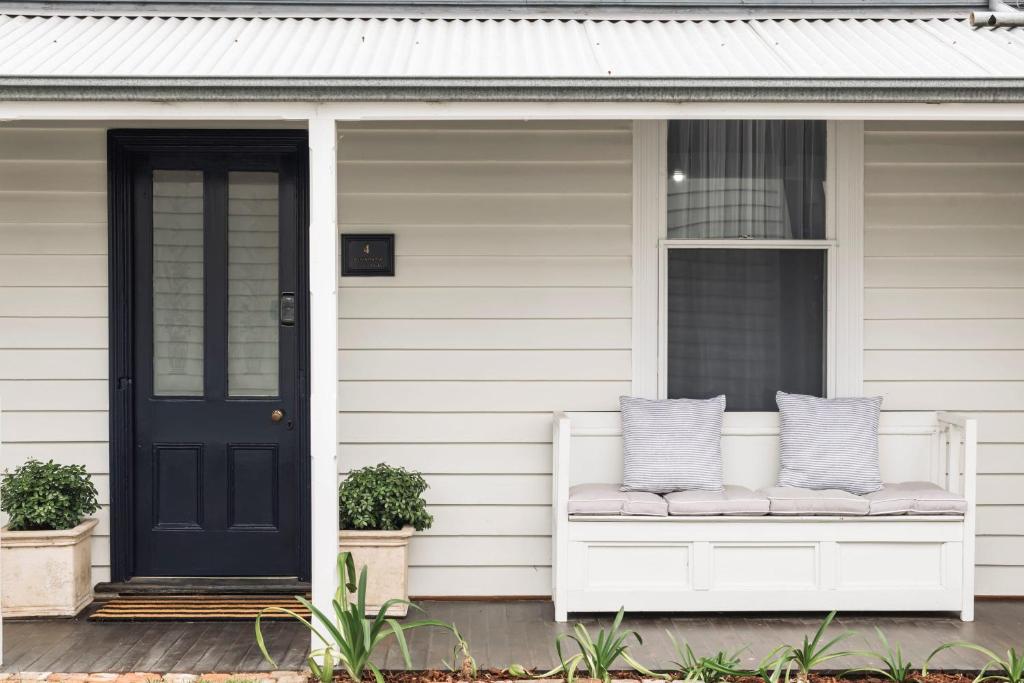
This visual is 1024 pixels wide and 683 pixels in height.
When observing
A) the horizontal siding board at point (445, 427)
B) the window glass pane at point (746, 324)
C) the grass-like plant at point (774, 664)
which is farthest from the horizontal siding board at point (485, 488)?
the grass-like plant at point (774, 664)

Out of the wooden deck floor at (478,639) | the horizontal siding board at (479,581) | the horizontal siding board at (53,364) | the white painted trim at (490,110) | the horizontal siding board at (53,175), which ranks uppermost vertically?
the white painted trim at (490,110)

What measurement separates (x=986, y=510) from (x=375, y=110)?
388 cm

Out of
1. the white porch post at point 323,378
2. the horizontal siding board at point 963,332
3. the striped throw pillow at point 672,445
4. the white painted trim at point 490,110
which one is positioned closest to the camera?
the white painted trim at point 490,110

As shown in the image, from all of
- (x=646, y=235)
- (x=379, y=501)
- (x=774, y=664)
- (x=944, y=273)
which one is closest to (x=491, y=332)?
(x=646, y=235)

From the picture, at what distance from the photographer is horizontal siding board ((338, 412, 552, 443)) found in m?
5.49

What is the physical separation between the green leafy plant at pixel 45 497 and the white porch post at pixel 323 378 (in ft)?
5.12

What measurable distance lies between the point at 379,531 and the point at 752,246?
249cm

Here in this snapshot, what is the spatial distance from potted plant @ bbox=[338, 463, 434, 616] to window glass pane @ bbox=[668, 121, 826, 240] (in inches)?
81.0

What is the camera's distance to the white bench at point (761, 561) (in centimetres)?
496

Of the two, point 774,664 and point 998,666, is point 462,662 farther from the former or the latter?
point 998,666

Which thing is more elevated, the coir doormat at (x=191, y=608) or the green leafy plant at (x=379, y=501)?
the green leafy plant at (x=379, y=501)

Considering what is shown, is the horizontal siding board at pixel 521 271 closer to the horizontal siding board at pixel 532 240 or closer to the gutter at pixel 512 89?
the horizontal siding board at pixel 532 240

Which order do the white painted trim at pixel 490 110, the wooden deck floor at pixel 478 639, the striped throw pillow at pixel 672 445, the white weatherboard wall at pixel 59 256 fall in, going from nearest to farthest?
the white painted trim at pixel 490 110, the wooden deck floor at pixel 478 639, the striped throw pillow at pixel 672 445, the white weatherboard wall at pixel 59 256

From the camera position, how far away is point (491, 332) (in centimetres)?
550
